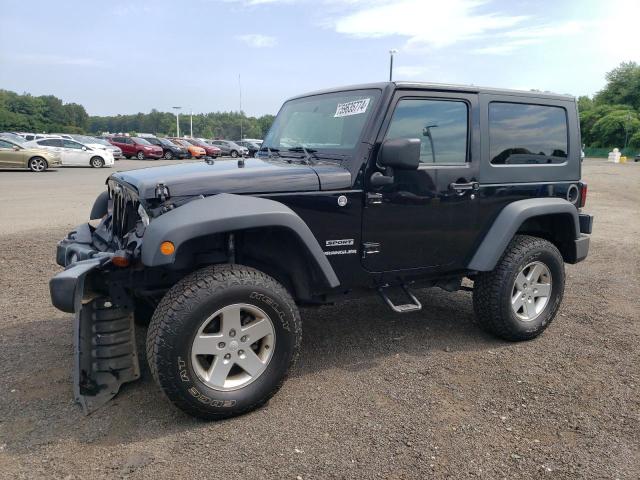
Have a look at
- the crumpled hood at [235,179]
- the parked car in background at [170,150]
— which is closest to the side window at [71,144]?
the parked car in background at [170,150]

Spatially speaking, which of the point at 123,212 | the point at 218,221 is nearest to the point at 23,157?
the point at 123,212

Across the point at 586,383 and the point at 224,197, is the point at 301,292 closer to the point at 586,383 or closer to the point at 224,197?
the point at 224,197

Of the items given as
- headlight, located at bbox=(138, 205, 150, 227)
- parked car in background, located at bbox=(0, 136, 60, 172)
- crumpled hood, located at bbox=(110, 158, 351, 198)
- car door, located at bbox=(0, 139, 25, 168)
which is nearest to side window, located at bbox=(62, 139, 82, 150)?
parked car in background, located at bbox=(0, 136, 60, 172)

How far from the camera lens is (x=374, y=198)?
3562 mm

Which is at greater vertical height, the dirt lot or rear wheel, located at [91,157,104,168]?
rear wheel, located at [91,157,104,168]

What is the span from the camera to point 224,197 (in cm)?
308

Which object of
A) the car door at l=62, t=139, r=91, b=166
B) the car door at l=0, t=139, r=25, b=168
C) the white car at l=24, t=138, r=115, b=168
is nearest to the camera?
the car door at l=0, t=139, r=25, b=168

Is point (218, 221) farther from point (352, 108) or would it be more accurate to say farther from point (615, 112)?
point (615, 112)

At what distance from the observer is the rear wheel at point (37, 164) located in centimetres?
2092

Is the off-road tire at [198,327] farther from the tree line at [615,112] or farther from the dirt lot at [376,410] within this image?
the tree line at [615,112]

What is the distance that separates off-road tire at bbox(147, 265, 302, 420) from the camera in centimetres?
288

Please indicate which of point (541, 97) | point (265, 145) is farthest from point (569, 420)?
point (265, 145)

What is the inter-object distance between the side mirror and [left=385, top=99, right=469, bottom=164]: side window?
25cm

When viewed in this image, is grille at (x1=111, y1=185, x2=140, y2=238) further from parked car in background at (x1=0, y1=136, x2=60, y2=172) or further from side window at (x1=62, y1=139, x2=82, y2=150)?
side window at (x1=62, y1=139, x2=82, y2=150)
